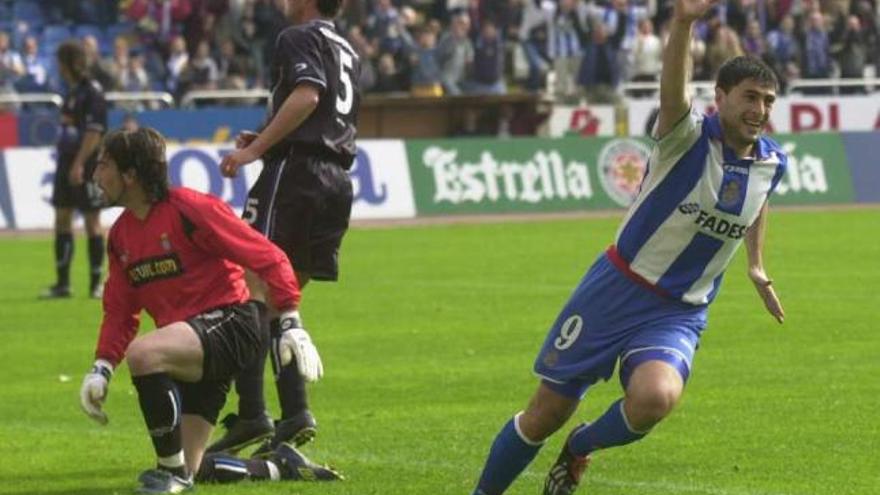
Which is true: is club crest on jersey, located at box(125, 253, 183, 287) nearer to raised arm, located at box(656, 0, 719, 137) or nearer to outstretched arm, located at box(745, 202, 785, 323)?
raised arm, located at box(656, 0, 719, 137)

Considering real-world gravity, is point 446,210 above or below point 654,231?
below

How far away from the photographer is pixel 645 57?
121ft

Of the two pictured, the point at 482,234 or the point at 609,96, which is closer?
the point at 482,234

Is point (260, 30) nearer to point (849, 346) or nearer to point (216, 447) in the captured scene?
point (849, 346)

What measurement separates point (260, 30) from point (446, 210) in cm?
736

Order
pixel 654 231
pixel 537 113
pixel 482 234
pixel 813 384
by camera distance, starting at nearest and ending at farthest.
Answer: pixel 654 231, pixel 813 384, pixel 482 234, pixel 537 113

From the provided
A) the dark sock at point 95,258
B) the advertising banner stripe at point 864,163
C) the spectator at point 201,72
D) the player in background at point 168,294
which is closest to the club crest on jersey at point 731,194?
the player in background at point 168,294

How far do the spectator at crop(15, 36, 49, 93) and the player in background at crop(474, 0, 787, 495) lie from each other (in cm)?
2619

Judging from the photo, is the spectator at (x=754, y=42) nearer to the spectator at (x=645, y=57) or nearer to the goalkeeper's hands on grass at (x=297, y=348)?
the spectator at (x=645, y=57)

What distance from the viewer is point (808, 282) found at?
19.9m

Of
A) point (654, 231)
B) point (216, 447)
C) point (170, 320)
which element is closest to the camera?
point (654, 231)

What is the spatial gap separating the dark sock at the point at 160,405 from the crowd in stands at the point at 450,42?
84.0 ft

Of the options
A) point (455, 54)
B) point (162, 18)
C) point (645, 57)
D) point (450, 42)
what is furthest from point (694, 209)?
point (645, 57)

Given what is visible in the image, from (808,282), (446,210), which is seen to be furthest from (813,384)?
(446,210)
